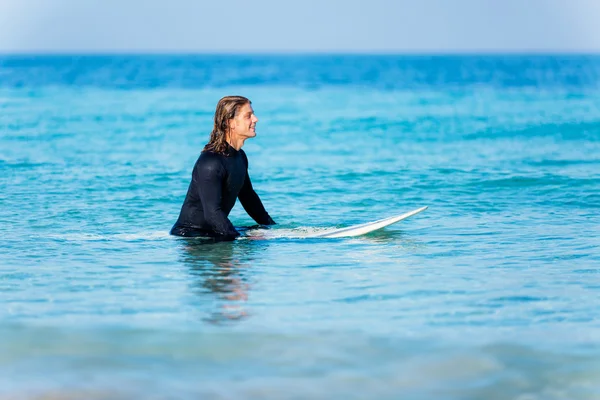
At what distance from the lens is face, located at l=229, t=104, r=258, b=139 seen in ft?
28.3

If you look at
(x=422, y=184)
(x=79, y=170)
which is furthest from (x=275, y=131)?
(x=422, y=184)

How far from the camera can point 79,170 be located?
1659 cm

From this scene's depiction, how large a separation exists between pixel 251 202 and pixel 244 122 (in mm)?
1069

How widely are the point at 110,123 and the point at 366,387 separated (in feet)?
77.1

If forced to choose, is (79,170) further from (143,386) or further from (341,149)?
(143,386)

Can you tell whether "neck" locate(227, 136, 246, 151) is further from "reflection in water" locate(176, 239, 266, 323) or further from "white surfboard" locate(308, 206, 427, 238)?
"white surfboard" locate(308, 206, 427, 238)

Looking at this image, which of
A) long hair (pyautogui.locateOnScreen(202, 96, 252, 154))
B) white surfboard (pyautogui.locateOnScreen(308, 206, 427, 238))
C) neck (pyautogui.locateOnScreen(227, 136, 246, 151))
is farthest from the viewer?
white surfboard (pyautogui.locateOnScreen(308, 206, 427, 238))

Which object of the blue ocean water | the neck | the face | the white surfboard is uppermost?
the face

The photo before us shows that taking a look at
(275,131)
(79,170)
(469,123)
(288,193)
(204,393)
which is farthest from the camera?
(469,123)

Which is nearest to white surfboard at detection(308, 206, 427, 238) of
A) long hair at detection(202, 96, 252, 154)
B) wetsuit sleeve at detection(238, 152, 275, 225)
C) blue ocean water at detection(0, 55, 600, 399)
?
blue ocean water at detection(0, 55, 600, 399)

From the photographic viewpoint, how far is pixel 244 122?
28.3 ft

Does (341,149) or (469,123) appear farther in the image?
(469,123)

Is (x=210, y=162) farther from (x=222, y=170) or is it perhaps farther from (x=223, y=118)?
(x=223, y=118)

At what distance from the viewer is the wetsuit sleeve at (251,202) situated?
930 centimetres
